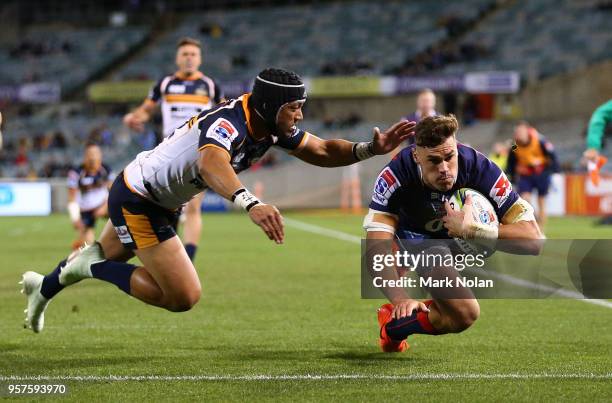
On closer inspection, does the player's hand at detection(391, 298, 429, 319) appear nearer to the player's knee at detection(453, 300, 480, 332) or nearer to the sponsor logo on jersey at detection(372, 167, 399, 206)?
the player's knee at detection(453, 300, 480, 332)

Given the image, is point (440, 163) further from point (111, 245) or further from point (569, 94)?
point (569, 94)

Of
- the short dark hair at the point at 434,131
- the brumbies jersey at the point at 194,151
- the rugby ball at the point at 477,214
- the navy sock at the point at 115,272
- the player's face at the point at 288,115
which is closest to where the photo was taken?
the rugby ball at the point at 477,214

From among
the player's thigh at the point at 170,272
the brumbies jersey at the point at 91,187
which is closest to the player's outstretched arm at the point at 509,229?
the player's thigh at the point at 170,272

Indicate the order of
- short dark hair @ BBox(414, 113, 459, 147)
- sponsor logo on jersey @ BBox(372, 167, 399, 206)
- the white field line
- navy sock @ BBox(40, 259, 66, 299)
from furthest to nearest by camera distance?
navy sock @ BBox(40, 259, 66, 299)
the white field line
sponsor logo on jersey @ BBox(372, 167, 399, 206)
short dark hair @ BBox(414, 113, 459, 147)

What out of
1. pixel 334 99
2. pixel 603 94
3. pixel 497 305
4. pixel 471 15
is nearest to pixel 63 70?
pixel 334 99

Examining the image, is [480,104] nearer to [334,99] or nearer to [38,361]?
[334,99]

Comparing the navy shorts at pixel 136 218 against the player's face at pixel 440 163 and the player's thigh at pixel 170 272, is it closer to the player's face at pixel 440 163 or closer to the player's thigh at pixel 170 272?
the player's thigh at pixel 170 272

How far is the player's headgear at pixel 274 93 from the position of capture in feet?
19.1

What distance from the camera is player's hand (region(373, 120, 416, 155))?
20.8 feet

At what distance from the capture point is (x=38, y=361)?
20.5ft

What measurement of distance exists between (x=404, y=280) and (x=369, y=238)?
1.03ft

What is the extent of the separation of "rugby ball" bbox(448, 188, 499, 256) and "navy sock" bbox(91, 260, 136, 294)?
2.11m

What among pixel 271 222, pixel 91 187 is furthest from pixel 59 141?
pixel 271 222

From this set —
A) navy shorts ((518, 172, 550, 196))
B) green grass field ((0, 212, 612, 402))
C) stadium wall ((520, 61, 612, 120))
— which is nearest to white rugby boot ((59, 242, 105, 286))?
green grass field ((0, 212, 612, 402))
